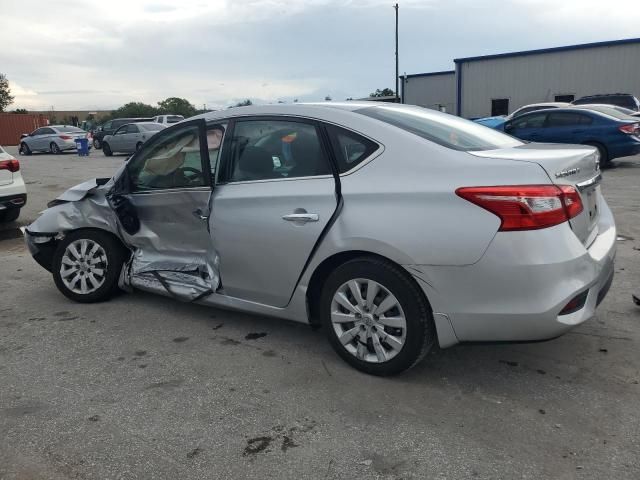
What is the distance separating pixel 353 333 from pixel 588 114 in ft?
38.9

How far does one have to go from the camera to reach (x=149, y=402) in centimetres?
323

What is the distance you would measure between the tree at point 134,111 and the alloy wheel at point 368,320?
6803cm

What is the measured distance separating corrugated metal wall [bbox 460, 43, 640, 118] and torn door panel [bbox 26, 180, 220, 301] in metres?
29.5

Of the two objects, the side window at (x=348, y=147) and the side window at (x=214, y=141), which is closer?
the side window at (x=348, y=147)

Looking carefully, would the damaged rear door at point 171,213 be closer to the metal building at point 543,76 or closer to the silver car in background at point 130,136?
the silver car in background at point 130,136

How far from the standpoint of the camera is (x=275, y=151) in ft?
12.4

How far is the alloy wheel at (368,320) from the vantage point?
10.6ft

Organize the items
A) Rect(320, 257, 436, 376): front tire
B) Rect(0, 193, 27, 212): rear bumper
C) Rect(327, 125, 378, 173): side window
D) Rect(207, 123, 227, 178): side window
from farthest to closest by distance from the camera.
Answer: Rect(0, 193, 27, 212): rear bumper → Rect(207, 123, 227, 178): side window → Rect(327, 125, 378, 173): side window → Rect(320, 257, 436, 376): front tire

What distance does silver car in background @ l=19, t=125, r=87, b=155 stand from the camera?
2775cm

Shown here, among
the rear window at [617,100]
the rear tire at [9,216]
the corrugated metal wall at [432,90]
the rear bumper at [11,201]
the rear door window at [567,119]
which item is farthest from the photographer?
the corrugated metal wall at [432,90]

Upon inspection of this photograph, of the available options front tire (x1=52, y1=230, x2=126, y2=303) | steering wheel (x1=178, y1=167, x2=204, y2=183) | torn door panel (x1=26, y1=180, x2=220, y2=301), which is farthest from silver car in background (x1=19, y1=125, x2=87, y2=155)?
steering wheel (x1=178, y1=167, x2=204, y2=183)

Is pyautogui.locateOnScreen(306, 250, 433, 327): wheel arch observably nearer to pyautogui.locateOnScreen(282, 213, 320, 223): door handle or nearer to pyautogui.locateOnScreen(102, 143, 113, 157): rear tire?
pyautogui.locateOnScreen(282, 213, 320, 223): door handle

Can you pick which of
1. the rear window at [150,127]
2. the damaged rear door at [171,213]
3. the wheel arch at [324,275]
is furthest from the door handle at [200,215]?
the rear window at [150,127]

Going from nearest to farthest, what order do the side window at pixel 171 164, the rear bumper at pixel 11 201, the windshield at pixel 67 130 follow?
the side window at pixel 171 164 < the rear bumper at pixel 11 201 < the windshield at pixel 67 130
